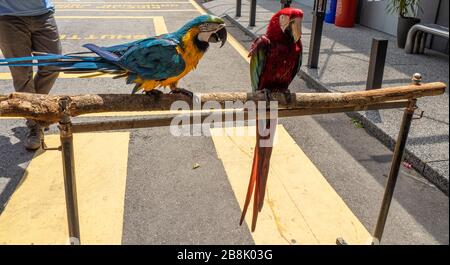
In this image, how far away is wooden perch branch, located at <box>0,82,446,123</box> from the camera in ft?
5.06

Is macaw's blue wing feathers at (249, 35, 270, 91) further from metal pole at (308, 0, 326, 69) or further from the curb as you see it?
metal pole at (308, 0, 326, 69)

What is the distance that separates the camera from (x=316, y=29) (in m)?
5.68

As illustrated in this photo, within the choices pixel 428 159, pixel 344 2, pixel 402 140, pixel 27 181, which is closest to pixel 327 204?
pixel 402 140

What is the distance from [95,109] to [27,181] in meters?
1.75

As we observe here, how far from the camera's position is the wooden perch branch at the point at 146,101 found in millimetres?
1543

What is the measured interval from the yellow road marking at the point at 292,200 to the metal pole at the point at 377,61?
4.42 ft

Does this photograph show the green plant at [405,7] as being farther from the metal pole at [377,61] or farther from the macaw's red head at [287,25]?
the macaw's red head at [287,25]

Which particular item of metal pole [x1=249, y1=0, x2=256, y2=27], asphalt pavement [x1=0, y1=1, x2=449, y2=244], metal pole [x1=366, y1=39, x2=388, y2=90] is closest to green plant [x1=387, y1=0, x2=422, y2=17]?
metal pole [x1=249, y1=0, x2=256, y2=27]

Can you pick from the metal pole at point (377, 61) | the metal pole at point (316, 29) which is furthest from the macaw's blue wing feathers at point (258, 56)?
the metal pole at point (316, 29)

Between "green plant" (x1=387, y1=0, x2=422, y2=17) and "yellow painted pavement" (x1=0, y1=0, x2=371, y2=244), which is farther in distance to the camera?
"green plant" (x1=387, y1=0, x2=422, y2=17)

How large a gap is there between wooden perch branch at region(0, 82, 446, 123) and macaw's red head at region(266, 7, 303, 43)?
1.10 ft

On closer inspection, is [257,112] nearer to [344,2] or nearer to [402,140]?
[402,140]

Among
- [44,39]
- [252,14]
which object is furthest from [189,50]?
[252,14]
